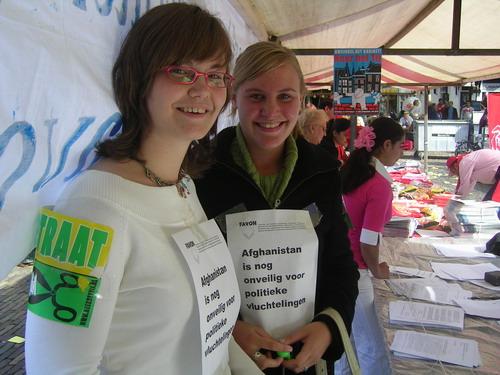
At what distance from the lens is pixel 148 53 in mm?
810

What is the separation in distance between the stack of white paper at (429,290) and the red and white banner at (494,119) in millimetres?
3221

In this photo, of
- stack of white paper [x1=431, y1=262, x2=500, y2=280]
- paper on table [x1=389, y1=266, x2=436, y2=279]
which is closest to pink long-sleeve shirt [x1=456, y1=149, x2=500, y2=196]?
stack of white paper [x1=431, y1=262, x2=500, y2=280]

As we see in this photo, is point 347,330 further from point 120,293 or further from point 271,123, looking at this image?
point 120,293

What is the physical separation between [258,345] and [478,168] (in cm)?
373

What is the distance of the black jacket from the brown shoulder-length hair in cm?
41

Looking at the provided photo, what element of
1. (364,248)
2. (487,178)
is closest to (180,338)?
(364,248)

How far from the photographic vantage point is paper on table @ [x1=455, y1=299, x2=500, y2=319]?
1.78 meters

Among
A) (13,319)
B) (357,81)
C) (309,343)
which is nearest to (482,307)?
(309,343)

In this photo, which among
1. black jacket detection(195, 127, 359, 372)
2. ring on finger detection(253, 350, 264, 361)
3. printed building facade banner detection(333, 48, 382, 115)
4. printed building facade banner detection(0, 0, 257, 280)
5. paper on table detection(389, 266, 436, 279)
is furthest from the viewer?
printed building facade banner detection(333, 48, 382, 115)

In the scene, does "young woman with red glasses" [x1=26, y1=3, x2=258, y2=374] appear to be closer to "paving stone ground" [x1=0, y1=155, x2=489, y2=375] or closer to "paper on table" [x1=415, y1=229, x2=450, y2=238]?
"paving stone ground" [x1=0, y1=155, x2=489, y2=375]

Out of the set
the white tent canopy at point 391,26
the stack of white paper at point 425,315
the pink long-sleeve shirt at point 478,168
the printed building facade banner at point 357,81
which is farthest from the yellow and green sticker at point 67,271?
the pink long-sleeve shirt at point 478,168

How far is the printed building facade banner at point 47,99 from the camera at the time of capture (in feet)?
2.07

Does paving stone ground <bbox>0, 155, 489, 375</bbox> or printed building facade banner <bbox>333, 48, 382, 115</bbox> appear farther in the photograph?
printed building facade banner <bbox>333, 48, 382, 115</bbox>

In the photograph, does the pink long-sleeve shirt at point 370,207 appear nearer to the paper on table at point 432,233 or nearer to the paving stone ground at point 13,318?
the paper on table at point 432,233
